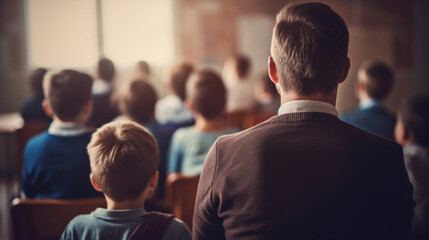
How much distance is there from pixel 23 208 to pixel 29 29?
17.9 ft

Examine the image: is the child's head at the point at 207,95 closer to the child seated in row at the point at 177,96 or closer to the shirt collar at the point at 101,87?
the child seated in row at the point at 177,96

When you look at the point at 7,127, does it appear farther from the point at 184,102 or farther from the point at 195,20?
the point at 195,20

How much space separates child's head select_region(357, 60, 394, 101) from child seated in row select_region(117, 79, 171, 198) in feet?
4.78

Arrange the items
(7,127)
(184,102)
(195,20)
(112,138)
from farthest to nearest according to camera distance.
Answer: (195,20)
(7,127)
(184,102)
(112,138)

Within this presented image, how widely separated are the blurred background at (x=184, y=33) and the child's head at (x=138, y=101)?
401 centimetres

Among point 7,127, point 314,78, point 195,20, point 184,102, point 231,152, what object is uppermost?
point 195,20

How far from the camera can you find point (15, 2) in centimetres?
597

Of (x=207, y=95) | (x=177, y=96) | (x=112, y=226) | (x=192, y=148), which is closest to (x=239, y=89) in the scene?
(x=177, y=96)

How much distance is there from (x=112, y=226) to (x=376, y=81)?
2342 millimetres

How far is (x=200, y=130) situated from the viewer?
2.45 m

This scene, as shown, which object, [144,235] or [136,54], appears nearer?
[144,235]

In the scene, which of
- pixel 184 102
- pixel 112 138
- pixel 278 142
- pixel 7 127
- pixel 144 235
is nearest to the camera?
pixel 278 142

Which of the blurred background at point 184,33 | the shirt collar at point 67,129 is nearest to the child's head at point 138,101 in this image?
the shirt collar at point 67,129

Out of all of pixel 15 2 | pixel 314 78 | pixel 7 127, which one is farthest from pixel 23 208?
pixel 15 2
